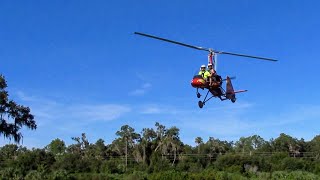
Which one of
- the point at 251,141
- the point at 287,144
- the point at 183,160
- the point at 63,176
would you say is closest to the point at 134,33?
the point at 63,176

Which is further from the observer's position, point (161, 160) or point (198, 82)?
point (161, 160)

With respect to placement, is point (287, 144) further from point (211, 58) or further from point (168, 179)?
point (211, 58)

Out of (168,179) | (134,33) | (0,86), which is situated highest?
(0,86)

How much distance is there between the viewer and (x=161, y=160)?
255 ft

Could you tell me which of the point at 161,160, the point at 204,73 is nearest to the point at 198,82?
the point at 204,73

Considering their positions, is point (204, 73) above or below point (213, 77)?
above

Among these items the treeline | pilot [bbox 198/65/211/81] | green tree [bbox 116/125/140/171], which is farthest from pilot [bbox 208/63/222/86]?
green tree [bbox 116/125/140/171]

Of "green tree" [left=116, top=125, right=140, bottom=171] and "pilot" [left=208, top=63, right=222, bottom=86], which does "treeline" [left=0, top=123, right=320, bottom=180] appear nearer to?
"green tree" [left=116, top=125, right=140, bottom=171]

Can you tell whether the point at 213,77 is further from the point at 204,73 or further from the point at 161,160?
the point at 161,160

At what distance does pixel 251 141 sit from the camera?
146250mm

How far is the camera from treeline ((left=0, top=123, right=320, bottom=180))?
5966 cm

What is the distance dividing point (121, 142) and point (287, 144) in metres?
38.5

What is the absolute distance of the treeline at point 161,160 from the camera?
5966 centimetres

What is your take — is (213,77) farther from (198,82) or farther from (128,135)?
(128,135)
